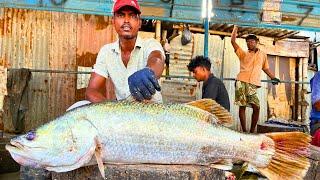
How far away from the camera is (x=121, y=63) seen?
13.0ft

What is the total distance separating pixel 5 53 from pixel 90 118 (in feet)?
25.6

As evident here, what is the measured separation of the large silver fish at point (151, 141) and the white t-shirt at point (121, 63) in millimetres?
1402

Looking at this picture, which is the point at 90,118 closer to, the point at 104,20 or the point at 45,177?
the point at 45,177

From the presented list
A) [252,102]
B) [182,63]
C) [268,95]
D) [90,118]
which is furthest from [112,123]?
A: [268,95]

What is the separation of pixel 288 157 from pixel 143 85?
35.8 inches

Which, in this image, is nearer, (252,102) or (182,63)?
(252,102)

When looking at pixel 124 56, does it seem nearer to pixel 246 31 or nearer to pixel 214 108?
pixel 214 108

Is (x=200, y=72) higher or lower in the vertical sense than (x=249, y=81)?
higher

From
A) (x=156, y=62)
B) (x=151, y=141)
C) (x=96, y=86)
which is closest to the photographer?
(x=151, y=141)

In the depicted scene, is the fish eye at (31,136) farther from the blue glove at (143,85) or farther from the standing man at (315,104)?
the standing man at (315,104)

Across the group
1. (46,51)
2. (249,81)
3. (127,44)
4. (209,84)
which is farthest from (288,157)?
(46,51)

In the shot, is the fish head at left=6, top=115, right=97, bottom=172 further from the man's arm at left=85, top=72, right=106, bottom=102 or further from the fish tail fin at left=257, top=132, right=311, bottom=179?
the man's arm at left=85, top=72, right=106, bottom=102

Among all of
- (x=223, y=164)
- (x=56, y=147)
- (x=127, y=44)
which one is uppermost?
(x=127, y=44)

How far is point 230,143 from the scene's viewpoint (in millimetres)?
2504
